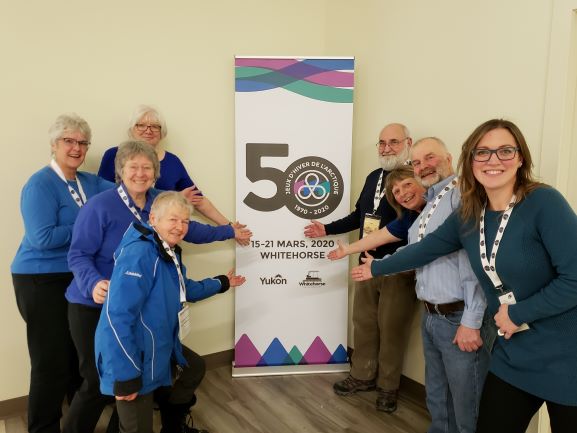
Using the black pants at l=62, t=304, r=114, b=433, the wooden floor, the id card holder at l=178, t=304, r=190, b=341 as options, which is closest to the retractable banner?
the wooden floor

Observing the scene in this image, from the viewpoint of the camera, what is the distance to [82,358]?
214cm

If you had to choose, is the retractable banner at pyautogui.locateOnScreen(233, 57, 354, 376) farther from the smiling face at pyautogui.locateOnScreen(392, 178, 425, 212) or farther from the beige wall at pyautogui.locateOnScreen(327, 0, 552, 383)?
the smiling face at pyautogui.locateOnScreen(392, 178, 425, 212)

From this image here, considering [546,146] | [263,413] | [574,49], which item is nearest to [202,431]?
[263,413]

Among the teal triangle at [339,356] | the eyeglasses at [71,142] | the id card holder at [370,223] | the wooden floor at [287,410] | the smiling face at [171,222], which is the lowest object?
the wooden floor at [287,410]

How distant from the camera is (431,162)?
2.24 meters

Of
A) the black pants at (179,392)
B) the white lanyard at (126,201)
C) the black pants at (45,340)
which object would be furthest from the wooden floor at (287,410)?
the white lanyard at (126,201)

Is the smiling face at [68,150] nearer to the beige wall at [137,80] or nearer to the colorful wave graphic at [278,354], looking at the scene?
the beige wall at [137,80]

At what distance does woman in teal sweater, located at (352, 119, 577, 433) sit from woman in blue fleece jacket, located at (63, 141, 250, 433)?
1.46 metres

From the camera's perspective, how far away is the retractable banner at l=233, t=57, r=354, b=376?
3.21 meters

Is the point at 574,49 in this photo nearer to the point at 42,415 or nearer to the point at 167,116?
the point at 167,116

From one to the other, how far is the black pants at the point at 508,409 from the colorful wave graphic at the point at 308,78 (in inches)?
85.4

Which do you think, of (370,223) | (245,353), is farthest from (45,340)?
(370,223)

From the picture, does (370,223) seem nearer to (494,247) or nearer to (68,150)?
(494,247)

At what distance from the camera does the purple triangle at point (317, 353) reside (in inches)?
133
